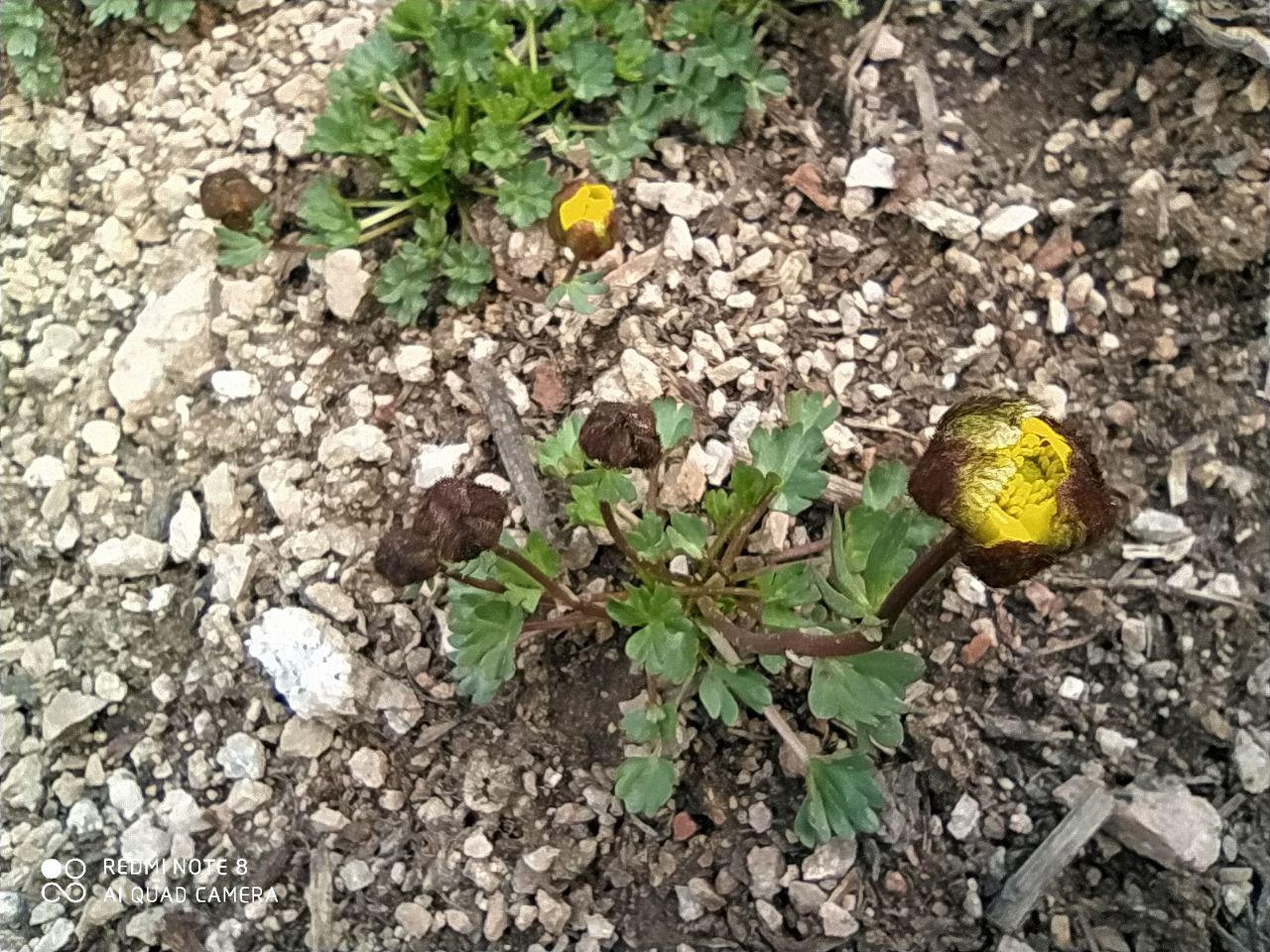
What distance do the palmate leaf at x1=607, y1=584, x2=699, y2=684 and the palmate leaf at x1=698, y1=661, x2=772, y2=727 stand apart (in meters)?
0.05

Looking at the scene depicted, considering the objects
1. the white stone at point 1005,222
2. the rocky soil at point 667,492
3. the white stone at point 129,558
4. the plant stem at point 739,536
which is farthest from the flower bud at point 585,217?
the white stone at point 129,558

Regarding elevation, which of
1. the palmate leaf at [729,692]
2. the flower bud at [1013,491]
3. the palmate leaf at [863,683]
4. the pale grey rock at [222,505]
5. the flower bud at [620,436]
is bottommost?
the pale grey rock at [222,505]

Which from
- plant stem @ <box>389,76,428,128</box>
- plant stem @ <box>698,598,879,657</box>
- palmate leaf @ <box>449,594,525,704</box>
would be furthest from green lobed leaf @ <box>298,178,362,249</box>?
plant stem @ <box>698,598,879,657</box>

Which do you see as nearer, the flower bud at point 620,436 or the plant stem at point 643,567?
the flower bud at point 620,436

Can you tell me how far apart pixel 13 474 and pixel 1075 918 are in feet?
7.98

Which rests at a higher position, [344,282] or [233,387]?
[344,282]

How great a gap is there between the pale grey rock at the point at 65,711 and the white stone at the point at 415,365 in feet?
3.08

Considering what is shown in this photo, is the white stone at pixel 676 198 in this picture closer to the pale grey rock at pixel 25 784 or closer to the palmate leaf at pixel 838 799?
the palmate leaf at pixel 838 799

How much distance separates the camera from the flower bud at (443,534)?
167 centimetres

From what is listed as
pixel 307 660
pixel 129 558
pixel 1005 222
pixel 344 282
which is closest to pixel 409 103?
pixel 344 282

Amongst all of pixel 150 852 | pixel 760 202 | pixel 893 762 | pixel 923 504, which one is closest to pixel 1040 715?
pixel 893 762

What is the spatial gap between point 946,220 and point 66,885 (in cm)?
237

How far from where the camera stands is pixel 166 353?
2467 millimetres

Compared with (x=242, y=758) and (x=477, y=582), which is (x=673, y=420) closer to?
(x=477, y=582)
